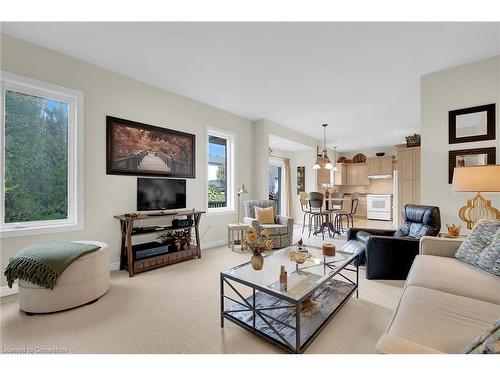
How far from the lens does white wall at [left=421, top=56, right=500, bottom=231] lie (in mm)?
2764

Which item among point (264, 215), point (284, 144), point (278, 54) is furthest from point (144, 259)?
point (284, 144)

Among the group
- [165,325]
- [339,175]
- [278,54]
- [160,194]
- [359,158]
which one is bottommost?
[165,325]

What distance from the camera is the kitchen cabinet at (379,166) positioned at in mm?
7762

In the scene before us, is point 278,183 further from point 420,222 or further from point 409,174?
point 420,222

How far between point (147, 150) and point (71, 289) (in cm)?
203

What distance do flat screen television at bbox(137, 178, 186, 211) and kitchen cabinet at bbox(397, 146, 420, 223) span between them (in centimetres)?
496

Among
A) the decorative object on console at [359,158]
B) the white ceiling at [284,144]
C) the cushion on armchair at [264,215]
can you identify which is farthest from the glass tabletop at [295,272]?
the decorative object on console at [359,158]

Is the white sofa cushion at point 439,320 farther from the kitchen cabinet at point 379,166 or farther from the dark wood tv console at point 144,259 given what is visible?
the kitchen cabinet at point 379,166

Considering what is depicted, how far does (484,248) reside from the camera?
1.86 m

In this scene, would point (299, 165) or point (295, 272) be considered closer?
point (295, 272)

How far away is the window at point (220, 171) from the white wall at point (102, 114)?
1.32 feet

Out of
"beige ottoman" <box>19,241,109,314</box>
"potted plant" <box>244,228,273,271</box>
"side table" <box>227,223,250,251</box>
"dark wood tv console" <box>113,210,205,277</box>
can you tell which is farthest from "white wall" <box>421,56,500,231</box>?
"beige ottoman" <box>19,241,109,314</box>

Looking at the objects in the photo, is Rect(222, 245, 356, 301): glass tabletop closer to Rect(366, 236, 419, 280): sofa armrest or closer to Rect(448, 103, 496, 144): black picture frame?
Rect(366, 236, 419, 280): sofa armrest
